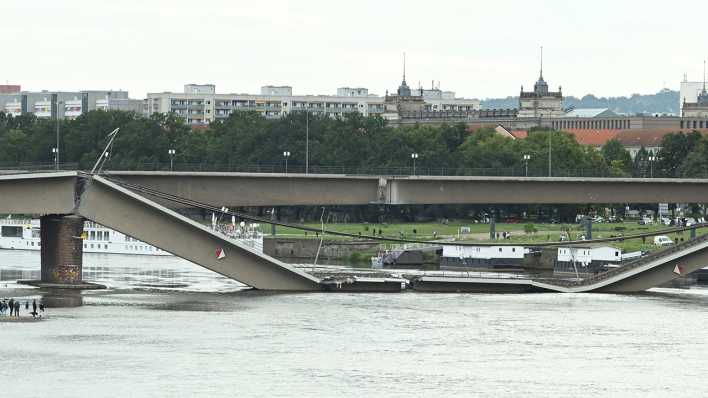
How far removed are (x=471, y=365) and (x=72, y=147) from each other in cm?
12555

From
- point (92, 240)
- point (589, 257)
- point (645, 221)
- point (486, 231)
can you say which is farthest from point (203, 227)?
point (645, 221)

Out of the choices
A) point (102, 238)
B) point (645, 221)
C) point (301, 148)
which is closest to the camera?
point (102, 238)

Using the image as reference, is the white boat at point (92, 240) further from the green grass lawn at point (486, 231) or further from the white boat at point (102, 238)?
the green grass lawn at point (486, 231)

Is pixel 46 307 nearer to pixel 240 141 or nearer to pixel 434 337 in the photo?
pixel 434 337

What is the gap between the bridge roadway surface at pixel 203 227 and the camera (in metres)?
96.1

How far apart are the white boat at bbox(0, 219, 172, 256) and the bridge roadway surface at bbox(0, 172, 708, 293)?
3644cm

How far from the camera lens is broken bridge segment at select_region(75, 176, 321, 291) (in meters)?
96.7

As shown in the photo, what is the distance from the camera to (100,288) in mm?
102875

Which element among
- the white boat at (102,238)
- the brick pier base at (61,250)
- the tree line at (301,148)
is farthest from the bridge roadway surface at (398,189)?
the tree line at (301,148)

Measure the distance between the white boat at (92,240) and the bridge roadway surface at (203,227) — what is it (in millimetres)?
36435

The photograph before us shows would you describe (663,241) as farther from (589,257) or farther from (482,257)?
(482,257)

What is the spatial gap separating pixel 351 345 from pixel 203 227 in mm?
21446

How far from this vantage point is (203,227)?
321 feet

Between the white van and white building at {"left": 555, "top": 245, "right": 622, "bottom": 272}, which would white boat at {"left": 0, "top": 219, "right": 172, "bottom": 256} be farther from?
the white van
